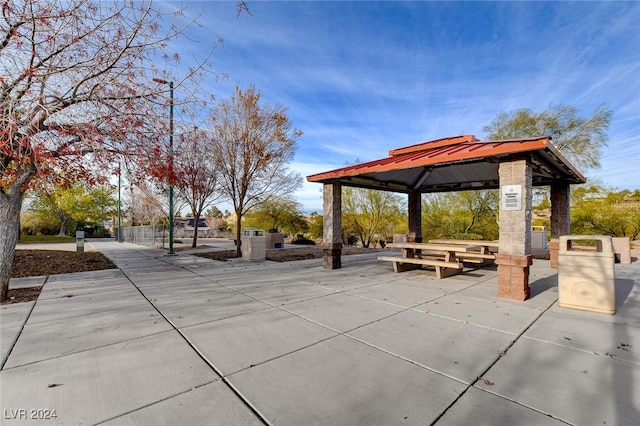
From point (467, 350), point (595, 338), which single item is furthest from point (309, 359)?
point (595, 338)

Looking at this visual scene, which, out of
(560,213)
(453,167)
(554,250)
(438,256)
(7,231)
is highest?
(453,167)

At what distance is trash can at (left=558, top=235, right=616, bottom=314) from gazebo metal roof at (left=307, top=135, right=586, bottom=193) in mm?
1743

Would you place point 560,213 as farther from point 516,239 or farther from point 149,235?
point 149,235

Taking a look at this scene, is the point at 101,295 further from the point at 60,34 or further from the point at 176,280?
the point at 60,34

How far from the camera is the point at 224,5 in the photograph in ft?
14.5

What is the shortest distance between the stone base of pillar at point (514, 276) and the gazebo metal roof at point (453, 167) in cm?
187

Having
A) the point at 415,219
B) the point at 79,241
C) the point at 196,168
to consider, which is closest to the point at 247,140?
the point at 196,168

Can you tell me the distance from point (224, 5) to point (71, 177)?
4316mm

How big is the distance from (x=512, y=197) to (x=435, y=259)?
3.30 m

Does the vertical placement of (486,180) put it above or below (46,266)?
above

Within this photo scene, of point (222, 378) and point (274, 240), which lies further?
point (274, 240)

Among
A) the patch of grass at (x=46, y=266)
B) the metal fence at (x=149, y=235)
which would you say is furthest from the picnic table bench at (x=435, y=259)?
the metal fence at (x=149, y=235)

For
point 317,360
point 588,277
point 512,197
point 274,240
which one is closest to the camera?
point 317,360

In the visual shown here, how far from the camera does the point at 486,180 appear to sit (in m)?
9.59
